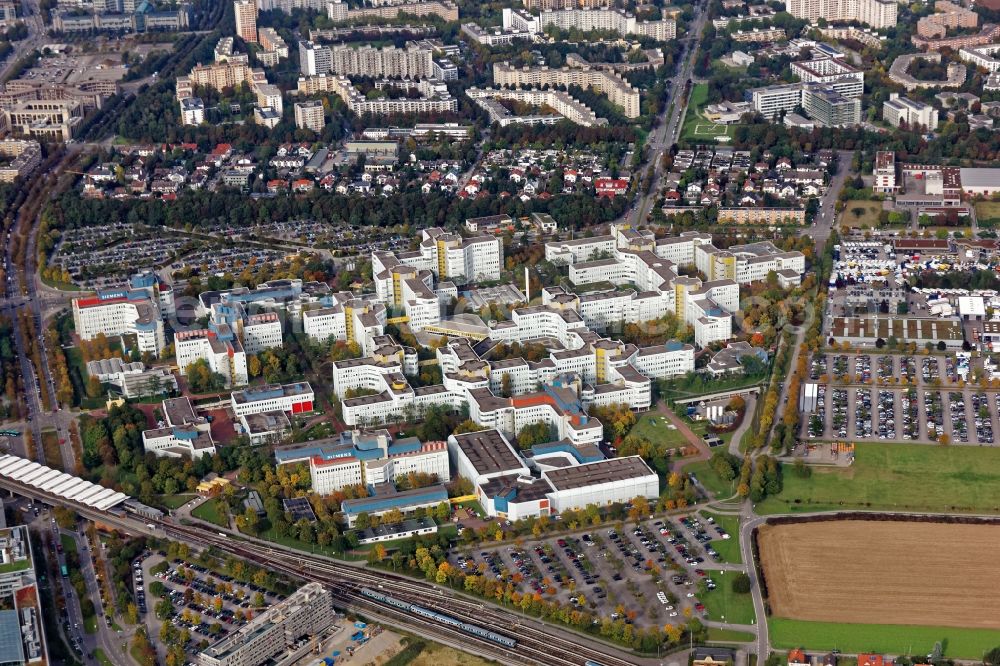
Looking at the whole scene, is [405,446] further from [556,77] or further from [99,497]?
[556,77]

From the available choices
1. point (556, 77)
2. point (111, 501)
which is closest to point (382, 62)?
point (556, 77)

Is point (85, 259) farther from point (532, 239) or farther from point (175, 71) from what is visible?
point (175, 71)

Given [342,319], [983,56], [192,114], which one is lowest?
[342,319]

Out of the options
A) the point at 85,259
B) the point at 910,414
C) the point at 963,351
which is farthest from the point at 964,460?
the point at 85,259

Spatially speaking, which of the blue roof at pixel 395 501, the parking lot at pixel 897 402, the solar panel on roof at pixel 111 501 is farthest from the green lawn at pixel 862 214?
the solar panel on roof at pixel 111 501

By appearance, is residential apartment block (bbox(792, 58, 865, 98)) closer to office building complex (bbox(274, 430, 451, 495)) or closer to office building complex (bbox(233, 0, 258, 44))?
office building complex (bbox(233, 0, 258, 44))

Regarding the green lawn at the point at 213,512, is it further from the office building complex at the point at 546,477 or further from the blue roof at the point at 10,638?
the office building complex at the point at 546,477

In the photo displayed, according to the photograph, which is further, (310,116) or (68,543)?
(310,116)
